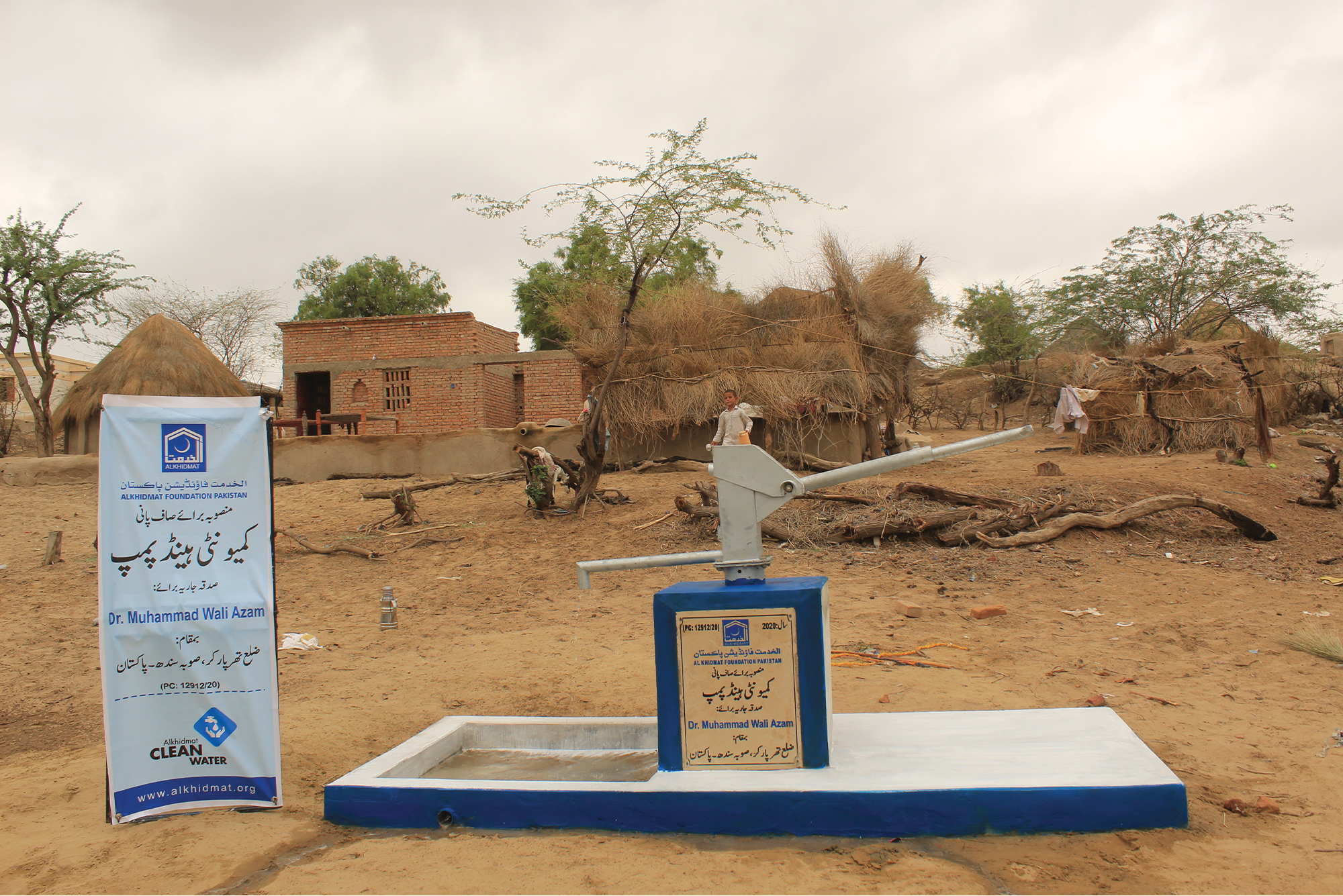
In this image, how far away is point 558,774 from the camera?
3516 millimetres

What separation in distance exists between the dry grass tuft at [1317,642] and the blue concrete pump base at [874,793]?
224 cm

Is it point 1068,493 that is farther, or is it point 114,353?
point 114,353

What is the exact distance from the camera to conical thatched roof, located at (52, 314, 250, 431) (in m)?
16.6

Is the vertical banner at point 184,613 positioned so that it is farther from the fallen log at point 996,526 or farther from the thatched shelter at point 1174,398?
the thatched shelter at point 1174,398

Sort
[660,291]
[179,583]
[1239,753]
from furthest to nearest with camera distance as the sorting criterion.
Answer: [660,291] → [1239,753] → [179,583]

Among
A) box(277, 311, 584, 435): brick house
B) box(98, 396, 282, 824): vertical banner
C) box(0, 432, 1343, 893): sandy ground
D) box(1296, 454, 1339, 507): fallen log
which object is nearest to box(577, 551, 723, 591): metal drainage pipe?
box(0, 432, 1343, 893): sandy ground

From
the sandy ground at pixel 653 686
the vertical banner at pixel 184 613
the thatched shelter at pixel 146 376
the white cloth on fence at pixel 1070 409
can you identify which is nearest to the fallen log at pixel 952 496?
the sandy ground at pixel 653 686

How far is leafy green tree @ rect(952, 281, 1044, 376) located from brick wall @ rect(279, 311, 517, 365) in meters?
14.6

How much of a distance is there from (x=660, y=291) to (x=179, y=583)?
12.5 m

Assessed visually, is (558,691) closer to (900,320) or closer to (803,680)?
(803,680)

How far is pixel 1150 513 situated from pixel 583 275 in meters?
17.3

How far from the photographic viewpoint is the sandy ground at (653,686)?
255cm

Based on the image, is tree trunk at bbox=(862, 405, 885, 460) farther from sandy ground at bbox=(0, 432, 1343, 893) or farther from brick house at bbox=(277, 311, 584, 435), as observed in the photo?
brick house at bbox=(277, 311, 584, 435)

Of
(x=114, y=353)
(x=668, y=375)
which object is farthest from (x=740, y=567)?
(x=114, y=353)
